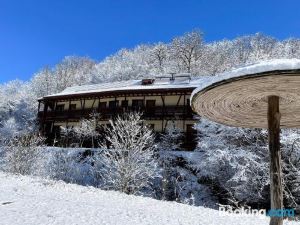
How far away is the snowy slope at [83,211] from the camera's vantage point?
929 cm

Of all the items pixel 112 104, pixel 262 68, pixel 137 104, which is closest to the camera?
pixel 262 68

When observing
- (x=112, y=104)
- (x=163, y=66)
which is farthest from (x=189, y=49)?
(x=112, y=104)

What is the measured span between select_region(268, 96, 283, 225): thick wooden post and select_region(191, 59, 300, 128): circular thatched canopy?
0.26 m

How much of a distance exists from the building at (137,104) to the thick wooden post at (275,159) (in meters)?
26.1

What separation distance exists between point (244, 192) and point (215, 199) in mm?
2594

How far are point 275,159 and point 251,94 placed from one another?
3.55 feet

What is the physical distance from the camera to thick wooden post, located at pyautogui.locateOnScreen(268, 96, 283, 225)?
518 cm

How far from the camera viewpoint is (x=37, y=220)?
886 centimetres

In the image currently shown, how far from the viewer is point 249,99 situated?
6012 mm

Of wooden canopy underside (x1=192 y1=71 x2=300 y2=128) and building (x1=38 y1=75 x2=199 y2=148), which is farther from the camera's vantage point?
building (x1=38 y1=75 x2=199 y2=148)

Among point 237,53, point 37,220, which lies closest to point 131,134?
point 37,220

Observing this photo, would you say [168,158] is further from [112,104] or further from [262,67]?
[262,67]

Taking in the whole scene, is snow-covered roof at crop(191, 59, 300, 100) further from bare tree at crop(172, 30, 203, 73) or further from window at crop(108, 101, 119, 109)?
bare tree at crop(172, 30, 203, 73)

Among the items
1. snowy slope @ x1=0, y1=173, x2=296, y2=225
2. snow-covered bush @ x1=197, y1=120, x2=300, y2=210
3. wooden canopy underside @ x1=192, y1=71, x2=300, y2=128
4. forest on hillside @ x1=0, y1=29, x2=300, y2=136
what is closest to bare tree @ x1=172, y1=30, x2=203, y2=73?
forest on hillside @ x1=0, y1=29, x2=300, y2=136
